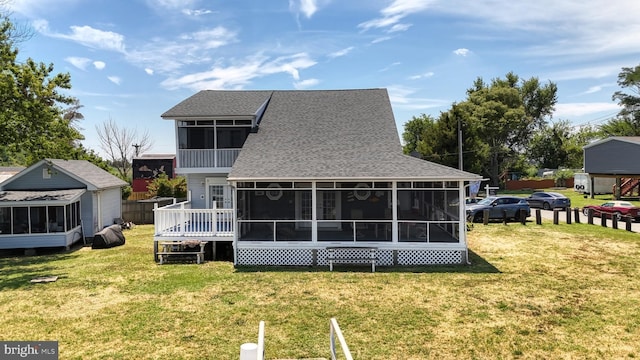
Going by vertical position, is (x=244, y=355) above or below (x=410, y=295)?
above

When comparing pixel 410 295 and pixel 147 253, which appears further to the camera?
pixel 147 253

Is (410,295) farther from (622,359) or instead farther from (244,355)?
(244,355)

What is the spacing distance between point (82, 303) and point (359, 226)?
10.6 m

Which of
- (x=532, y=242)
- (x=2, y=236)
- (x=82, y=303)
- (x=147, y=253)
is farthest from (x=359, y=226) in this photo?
(x=2, y=236)

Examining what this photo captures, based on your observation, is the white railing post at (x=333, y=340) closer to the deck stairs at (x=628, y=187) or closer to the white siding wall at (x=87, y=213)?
the white siding wall at (x=87, y=213)

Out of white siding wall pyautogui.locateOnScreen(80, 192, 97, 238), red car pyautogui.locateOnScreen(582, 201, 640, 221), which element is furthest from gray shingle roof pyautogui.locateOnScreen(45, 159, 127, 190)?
red car pyautogui.locateOnScreen(582, 201, 640, 221)

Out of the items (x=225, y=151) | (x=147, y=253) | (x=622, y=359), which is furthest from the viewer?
(x=225, y=151)

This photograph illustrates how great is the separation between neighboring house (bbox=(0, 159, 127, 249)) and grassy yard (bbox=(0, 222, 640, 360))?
7.75 feet

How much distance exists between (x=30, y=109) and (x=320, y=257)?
14543mm

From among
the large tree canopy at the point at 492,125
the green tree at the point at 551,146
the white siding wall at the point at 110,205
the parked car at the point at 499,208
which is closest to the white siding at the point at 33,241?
the white siding wall at the point at 110,205

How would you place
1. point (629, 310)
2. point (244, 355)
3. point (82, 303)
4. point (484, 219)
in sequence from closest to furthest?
point (244, 355)
point (629, 310)
point (82, 303)
point (484, 219)

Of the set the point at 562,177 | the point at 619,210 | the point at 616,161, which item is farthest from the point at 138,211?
the point at 562,177

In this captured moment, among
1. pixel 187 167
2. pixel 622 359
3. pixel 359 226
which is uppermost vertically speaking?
pixel 187 167

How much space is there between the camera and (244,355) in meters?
4.77
